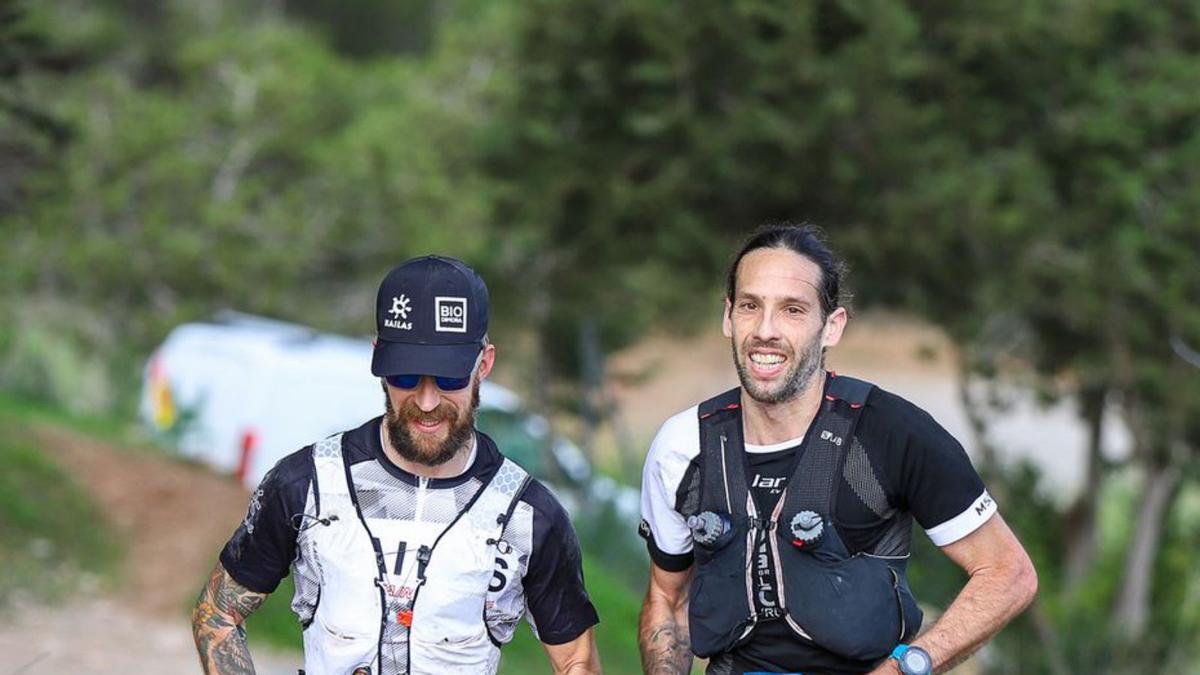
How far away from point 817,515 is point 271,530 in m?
1.26

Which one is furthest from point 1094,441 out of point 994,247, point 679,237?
point 679,237

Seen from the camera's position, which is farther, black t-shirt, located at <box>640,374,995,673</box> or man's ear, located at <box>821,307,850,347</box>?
man's ear, located at <box>821,307,850,347</box>

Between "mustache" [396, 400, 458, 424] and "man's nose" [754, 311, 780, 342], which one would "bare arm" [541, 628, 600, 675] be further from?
"man's nose" [754, 311, 780, 342]

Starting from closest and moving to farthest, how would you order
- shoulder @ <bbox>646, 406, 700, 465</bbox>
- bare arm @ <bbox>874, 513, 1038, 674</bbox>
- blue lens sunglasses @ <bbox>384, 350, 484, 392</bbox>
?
blue lens sunglasses @ <bbox>384, 350, 484, 392</bbox> → bare arm @ <bbox>874, 513, 1038, 674</bbox> → shoulder @ <bbox>646, 406, 700, 465</bbox>

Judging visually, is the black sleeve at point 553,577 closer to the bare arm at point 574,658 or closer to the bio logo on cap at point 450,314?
the bare arm at point 574,658

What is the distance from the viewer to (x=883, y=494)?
13.5 ft

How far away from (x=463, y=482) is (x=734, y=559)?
0.66 m

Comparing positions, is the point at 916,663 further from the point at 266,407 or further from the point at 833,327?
the point at 266,407

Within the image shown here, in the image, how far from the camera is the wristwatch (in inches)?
157

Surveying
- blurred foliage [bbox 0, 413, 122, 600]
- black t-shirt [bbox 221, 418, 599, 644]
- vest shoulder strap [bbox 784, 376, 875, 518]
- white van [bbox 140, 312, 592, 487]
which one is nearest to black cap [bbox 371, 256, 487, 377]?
black t-shirt [bbox 221, 418, 599, 644]

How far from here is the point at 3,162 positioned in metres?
9.88

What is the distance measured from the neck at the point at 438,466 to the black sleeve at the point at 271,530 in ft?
0.61

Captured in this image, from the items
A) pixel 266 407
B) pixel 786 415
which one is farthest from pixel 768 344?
pixel 266 407

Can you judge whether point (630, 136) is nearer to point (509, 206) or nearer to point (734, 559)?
point (509, 206)
